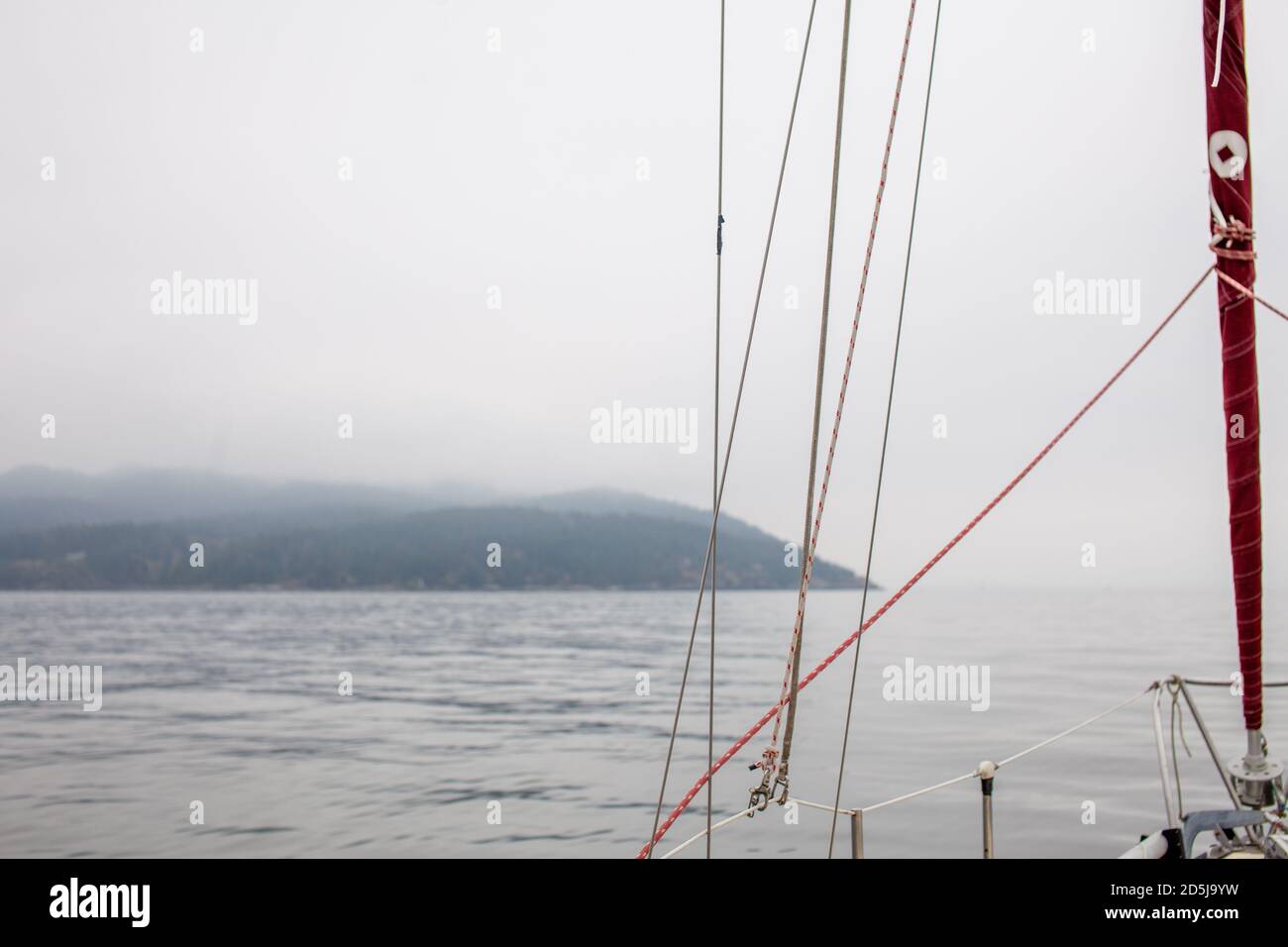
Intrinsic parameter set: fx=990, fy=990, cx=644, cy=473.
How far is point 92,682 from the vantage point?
35.0m

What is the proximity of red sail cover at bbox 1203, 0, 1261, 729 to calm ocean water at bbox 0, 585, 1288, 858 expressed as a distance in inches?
274

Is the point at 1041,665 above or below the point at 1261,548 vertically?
below

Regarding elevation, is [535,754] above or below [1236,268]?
below

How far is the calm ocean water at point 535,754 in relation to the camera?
1353 centimetres

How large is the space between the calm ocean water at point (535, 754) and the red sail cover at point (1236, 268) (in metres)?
6.97

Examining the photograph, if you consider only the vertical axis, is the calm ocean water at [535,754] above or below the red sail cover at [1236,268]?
below

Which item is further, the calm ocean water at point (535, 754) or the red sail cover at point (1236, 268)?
the calm ocean water at point (535, 754)

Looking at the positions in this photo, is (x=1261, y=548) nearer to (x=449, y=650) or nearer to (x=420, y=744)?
(x=420, y=744)

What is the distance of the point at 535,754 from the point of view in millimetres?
20578

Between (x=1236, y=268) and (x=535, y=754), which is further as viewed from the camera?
(x=535, y=754)

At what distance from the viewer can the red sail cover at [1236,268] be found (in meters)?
5.81

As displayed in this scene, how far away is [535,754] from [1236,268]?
17.3m
